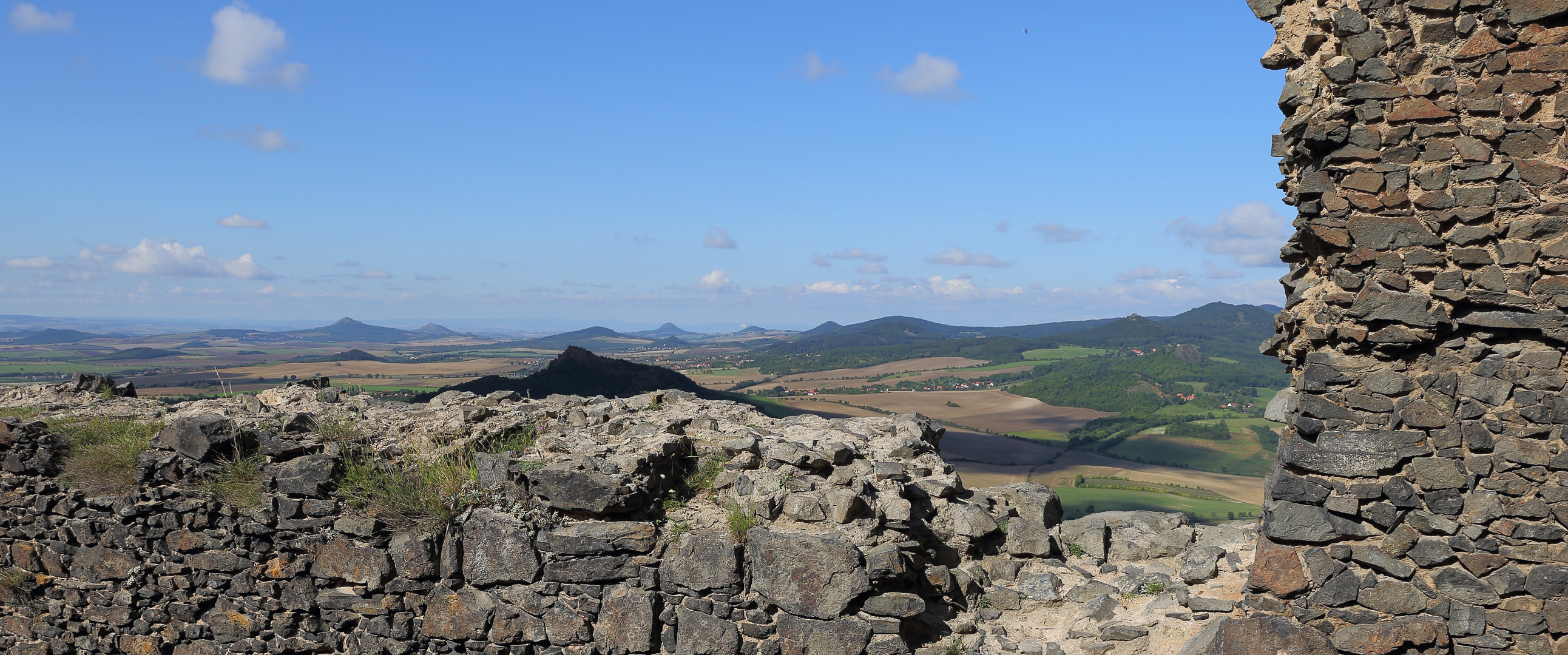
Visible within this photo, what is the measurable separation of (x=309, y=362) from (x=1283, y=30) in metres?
76.8

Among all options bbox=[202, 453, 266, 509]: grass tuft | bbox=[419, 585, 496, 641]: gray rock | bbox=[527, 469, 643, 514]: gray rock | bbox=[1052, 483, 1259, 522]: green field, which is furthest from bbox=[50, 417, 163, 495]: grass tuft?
bbox=[1052, 483, 1259, 522]: green field

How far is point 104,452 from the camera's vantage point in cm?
746

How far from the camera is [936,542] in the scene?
6578 millimetres

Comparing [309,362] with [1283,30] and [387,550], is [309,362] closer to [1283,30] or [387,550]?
[387,550]

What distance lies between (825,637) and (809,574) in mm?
464

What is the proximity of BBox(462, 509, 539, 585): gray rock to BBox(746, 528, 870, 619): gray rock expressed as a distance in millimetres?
1880

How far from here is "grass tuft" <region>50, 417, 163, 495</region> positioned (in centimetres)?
730

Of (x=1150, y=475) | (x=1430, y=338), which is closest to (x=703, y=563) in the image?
(x=1430, y=338)

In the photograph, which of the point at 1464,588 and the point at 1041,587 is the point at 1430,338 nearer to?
the point at 1464,588

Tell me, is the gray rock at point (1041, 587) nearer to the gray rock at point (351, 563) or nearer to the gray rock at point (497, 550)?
the gray rock at point (497, 550)

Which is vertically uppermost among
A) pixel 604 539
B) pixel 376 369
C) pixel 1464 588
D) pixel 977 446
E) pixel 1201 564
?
pixel 1464 588

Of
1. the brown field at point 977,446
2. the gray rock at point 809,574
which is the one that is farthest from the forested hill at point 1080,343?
the gray rock at point 809,574

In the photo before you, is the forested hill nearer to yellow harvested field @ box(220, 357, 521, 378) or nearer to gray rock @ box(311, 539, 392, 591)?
yellow harvested field @ box(220, 357, 521, 378)

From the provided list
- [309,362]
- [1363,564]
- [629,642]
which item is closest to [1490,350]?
[1363,564]
